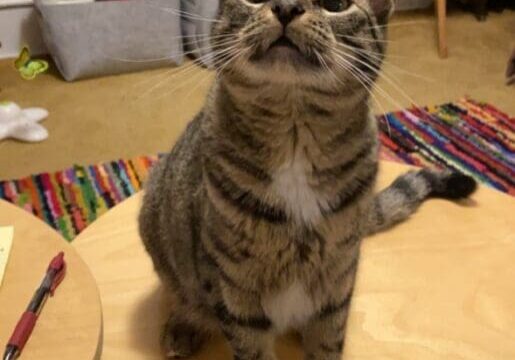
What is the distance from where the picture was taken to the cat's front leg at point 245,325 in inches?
36.6

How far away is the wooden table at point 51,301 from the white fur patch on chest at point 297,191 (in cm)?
27

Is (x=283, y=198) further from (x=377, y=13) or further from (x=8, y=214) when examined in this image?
(x=8, y=214)

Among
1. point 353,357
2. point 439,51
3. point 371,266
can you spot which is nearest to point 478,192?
point 371,266

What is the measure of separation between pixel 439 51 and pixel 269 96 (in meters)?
2.18

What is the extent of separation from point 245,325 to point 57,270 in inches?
10.5

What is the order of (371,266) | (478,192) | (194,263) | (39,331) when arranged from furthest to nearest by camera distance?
(478,192), (371,266), (194,263), (39,331)

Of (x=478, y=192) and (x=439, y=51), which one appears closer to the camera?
(x=478, y=192)

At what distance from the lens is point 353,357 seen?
0.99 metres

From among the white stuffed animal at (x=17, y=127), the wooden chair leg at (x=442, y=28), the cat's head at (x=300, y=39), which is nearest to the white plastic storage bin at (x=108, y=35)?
the white stuffed animal at (x=17, y=127)

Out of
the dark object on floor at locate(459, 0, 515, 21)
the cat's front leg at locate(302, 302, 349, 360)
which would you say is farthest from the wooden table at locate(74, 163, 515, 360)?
the dark object on floor at locate(459, 0, 515, 21)

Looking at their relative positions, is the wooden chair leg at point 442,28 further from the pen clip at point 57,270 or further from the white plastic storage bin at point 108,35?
the pen clip at point 57,270

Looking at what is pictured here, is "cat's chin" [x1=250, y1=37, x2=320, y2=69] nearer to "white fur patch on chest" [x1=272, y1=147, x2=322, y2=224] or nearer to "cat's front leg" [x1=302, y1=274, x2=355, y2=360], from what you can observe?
"white fur patch on chest" [x1=272, y1=147, x2=322, y2=224]

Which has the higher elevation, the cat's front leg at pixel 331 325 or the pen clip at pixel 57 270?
the pen clip at pixel 57 270

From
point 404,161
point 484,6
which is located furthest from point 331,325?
point 484,6
